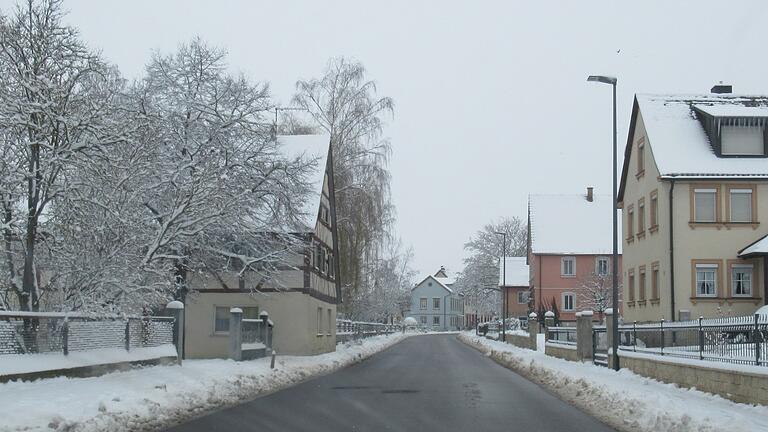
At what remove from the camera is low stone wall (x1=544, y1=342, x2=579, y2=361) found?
3131cm

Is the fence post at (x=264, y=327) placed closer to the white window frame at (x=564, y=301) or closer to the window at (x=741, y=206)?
the window at (x=741, y=206)

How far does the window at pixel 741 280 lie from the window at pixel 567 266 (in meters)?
37.2

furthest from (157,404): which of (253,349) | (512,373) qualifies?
(512,373)

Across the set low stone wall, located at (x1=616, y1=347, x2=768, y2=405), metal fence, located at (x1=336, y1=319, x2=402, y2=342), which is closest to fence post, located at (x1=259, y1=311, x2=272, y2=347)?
low stone wall, located at (x1=616, y1=347, x2=768, y2=405)

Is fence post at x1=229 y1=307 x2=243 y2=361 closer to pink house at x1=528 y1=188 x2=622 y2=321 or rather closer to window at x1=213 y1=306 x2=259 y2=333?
window at x1=213 y1=306 x2=259 y2=333

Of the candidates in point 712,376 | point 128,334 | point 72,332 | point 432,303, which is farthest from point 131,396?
point 432,303

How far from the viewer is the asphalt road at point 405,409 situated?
44.3 feet

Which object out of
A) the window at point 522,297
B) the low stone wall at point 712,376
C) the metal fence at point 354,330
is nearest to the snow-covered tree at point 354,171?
the metal fence at point 354,330

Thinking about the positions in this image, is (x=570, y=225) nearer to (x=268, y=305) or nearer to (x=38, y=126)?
(x=268, y=305)

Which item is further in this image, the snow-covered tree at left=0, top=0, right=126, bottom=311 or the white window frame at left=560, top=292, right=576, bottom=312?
the white window frame at left=560, top=292, right=576, bottom=312

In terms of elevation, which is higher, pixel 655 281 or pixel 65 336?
pixel 655 281

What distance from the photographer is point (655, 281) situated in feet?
128

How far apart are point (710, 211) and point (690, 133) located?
3.93m

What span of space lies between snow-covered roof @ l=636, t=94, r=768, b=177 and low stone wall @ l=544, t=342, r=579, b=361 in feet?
28.1
